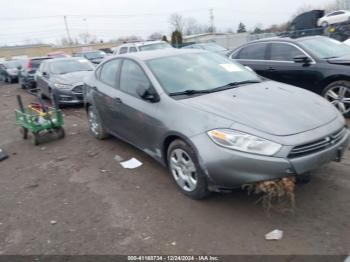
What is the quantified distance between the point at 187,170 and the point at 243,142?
0.85 metres

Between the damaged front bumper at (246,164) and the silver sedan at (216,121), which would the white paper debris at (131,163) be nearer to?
the silver sedan at (216,121)

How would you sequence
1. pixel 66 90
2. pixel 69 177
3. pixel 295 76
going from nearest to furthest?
pixel 69 177 < pixel 295 76 < pixel 66 90

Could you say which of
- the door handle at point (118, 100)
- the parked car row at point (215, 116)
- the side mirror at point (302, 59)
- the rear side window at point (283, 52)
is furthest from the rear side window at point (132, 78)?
the rear side window at point (283, 52)

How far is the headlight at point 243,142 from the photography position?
10.6 feet

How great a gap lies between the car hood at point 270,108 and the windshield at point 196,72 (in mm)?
305

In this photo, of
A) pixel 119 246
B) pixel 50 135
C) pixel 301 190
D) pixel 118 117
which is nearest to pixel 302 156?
pixel 301 190

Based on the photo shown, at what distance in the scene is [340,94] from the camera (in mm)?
6414

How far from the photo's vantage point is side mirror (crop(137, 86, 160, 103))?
Result: 430 centimetres

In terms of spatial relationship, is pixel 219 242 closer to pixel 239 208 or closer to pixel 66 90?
pixel 239 208

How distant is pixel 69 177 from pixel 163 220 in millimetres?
2073

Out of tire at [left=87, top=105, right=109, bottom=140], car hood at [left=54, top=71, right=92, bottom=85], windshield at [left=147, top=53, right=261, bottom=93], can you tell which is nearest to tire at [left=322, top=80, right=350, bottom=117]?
windshield at [left=147, top=53, right=261, bottom=93]

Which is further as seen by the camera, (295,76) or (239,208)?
(295,76)

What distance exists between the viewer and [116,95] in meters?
5.25

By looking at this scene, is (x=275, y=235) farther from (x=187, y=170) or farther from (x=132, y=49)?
(x=132, y=49)
